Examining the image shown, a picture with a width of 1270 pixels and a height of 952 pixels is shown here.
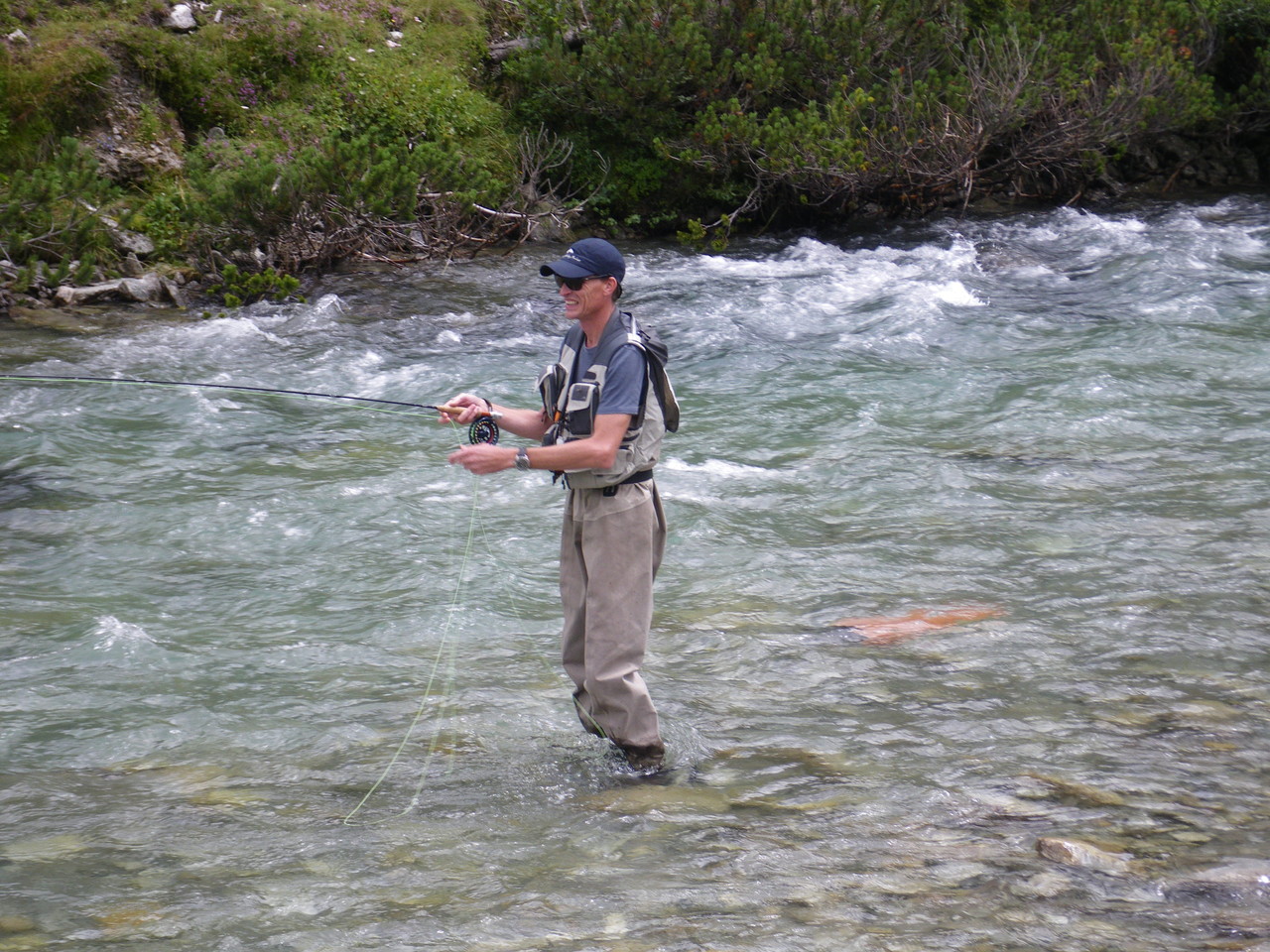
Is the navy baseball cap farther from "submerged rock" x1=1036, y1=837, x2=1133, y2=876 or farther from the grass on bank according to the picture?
the grass on bank

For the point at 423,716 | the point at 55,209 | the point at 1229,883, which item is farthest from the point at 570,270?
the point at 55,209

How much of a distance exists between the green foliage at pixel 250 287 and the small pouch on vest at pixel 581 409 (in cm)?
833

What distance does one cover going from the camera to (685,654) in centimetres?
514

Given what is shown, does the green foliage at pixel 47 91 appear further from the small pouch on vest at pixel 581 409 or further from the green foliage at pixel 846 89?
the small pouch on vest at pixel 581 409

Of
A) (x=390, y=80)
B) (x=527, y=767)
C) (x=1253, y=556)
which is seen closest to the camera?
(x=527, y=767)

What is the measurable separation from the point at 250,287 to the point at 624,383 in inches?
341

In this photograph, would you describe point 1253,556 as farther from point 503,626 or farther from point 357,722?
point 357,722

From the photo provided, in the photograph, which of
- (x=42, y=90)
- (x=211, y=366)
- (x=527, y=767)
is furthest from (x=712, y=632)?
(x=42, y=90)

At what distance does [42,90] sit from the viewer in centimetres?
1287

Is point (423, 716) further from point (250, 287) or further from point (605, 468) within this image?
point (250, 287)

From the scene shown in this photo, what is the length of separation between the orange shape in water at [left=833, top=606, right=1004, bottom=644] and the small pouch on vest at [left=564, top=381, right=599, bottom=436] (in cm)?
193

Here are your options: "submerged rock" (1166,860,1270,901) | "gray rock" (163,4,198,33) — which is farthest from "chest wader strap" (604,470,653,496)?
"gray rock" (163,4,198,33)

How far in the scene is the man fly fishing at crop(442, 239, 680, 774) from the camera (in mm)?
3723

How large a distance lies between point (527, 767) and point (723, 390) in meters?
5.41
